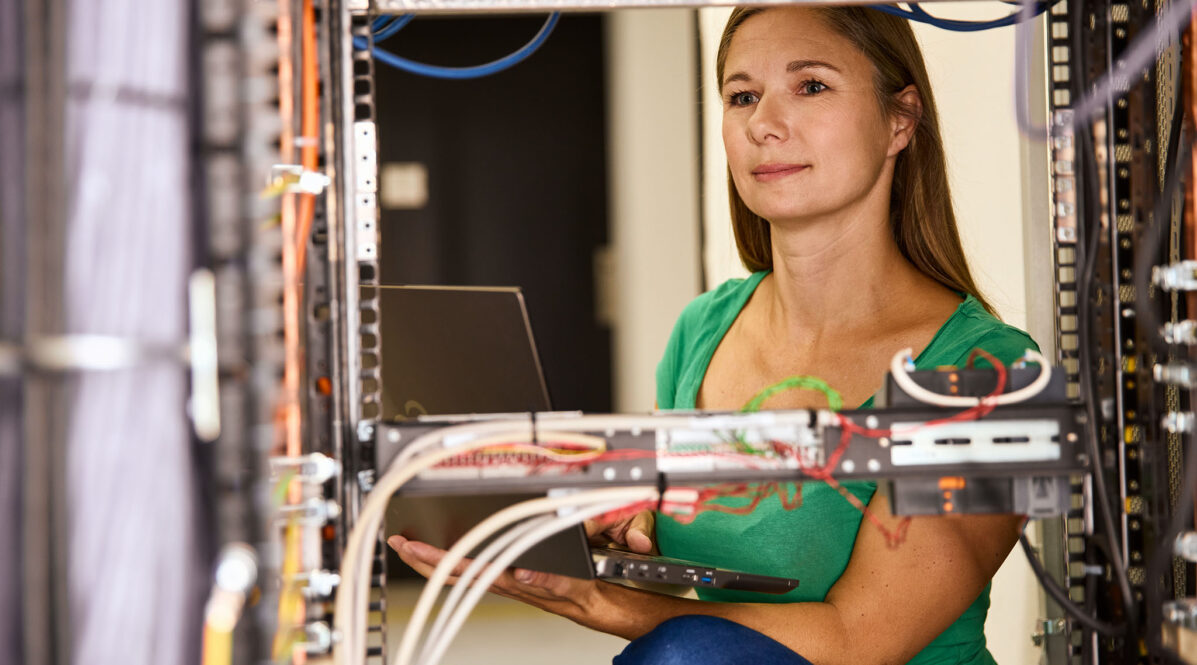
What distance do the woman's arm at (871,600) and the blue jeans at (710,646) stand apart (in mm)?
67

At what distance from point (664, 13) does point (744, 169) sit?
8.09 ft

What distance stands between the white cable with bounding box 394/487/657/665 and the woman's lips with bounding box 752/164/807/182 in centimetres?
73

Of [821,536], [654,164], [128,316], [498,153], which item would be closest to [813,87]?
[821,536]

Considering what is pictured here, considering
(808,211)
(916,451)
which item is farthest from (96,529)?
(808,211)

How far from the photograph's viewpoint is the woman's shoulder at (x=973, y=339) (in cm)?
116

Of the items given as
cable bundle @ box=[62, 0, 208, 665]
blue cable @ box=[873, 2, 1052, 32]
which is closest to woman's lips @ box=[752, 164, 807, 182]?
blue cable @ box=[873, 2, 1052, 32]

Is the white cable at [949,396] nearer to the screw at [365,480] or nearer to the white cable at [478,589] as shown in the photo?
the white cable at [478,589]

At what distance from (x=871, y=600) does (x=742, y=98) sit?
2.49 ft

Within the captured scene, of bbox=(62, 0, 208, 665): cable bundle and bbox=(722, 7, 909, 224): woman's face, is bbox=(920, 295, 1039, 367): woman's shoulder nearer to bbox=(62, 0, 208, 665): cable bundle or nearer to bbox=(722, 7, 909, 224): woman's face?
bbox=(722, 7, 909, 224): woman's face

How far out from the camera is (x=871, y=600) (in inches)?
43.9

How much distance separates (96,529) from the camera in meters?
0.52

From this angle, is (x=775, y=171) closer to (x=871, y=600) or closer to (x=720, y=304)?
(x=720, y=304)

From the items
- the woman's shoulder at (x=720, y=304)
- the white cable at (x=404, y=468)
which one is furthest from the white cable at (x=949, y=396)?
the woman's shoulder at (x=720, y=304)

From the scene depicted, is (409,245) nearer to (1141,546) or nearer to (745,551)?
(745,551)
